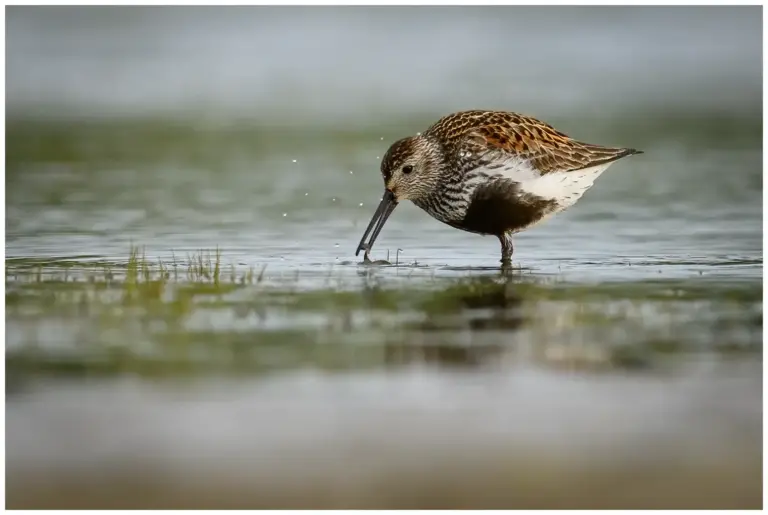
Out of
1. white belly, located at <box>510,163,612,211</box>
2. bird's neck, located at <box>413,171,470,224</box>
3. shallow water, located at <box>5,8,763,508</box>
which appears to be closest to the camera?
shallow water, located at <box>5,8,763,508</box>

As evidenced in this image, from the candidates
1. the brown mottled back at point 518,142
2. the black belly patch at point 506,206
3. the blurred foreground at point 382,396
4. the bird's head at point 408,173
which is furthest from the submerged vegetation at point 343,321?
the bird's head at point 408,173

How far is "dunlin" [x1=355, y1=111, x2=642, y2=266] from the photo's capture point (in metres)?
11.2

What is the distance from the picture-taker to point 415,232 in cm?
1326

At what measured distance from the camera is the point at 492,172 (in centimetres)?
1122

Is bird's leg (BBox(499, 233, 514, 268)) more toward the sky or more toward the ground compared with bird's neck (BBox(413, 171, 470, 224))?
more toward the ground

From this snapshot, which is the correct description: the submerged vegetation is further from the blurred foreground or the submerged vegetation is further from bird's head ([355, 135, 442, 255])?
bird's head ([355, 135, 442, 255])

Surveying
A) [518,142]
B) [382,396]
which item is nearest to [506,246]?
[518,142]

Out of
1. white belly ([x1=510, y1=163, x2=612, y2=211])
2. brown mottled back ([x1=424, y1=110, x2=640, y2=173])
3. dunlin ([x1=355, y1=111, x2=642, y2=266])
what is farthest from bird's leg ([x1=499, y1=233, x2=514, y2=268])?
brown mottled back ([x1=424, y1=110, x2=640, y2=173])

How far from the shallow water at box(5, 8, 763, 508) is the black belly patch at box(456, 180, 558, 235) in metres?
0.33

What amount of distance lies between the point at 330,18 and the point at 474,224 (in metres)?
10.7

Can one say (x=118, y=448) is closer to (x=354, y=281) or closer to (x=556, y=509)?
(x=556, y=509)

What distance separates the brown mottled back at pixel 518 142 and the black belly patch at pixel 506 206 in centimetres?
24

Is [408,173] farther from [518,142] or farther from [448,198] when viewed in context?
[518,142]

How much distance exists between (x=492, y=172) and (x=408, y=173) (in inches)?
30.7
